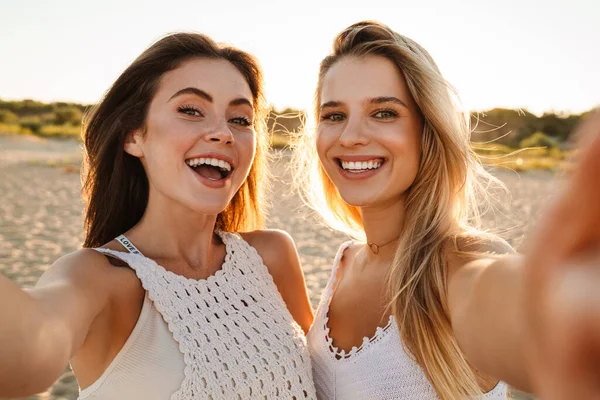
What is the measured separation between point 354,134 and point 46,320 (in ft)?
5.07

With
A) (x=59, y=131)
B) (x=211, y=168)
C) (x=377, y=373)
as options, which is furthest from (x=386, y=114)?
(x=59, y=131)

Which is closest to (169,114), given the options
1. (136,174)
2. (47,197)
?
(136,174)

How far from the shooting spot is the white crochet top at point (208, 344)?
7.11 ft

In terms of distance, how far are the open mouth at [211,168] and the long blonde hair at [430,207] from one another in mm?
736

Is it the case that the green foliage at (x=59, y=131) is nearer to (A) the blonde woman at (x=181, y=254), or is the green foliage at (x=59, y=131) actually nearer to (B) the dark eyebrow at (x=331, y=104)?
(A) the blonde woman at (x=181, y=254)

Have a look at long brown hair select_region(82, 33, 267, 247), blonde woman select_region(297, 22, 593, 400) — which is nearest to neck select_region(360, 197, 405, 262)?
blonde woman select_region(297, 22, 593, 400)

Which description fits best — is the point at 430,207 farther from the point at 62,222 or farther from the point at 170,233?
the point at 62,222

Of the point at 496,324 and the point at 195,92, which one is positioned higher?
the point at 195,92

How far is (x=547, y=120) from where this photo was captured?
Answer: 4216cm

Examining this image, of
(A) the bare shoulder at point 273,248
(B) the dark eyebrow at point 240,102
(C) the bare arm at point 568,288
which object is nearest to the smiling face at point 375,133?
(B) the dark eyebrow at point 240,102

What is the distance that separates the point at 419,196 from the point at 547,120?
43.2m

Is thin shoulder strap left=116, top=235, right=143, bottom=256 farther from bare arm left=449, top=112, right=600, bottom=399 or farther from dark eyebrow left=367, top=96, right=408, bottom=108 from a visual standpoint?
bare arm left=449, top=112, right=600, bottom=399

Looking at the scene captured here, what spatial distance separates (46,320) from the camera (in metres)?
1.49

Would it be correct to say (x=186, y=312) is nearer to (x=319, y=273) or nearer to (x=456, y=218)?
(x=456, y=218)
